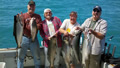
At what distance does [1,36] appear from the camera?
12.2 metres

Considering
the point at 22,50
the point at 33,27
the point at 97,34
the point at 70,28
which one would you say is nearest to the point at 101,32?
the point at 97,34

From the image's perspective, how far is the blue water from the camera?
41.7ft

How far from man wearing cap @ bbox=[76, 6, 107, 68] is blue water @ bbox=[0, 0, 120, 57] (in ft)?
24.9

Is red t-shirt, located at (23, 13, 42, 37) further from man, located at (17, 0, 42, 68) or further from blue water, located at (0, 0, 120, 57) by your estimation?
blue water, located at (0, 0, 120, 57)

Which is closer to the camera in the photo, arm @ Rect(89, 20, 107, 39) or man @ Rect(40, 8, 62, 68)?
arm @ Rect(89, 20, 107, 39)

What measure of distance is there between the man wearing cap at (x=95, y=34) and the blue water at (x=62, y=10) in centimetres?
758

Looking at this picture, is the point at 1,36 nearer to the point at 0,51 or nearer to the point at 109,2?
the point at 0,51

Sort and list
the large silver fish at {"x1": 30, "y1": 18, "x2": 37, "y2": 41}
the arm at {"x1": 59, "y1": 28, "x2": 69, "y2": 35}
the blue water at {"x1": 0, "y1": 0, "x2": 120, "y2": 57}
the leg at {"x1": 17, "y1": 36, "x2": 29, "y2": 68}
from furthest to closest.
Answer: the blue water at {"x1": 0, "y1": 0, "x2": 120, "y2": 57}
the leg at {"x1": 17, "y1": 36, "x2": 29, "y2": 68}
the arm at {"x1": 59, "y1": 28, "x2": 69, "y2": 35}
the large silver fish at {"x1": 30, "y1": 18, "x2": 37, "y2": 41}

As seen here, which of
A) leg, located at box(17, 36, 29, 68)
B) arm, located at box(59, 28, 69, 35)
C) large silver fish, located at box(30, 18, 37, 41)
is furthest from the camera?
leg, located at box(17, 36, 29, 68)

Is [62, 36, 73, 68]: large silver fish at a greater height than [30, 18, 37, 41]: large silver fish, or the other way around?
[30, 18, 37, 41]: large silver fish

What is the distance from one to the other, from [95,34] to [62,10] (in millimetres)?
13649

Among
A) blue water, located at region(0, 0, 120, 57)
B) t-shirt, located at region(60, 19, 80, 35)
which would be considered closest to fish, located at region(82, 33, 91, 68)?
t-shirt, located at region(60, 19, 80, 35)

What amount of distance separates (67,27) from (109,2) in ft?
53.6

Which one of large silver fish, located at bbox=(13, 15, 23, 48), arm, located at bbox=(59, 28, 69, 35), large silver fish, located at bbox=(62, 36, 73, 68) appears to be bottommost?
large silver fish, located at bbox=(62, 36, 73, 68)
